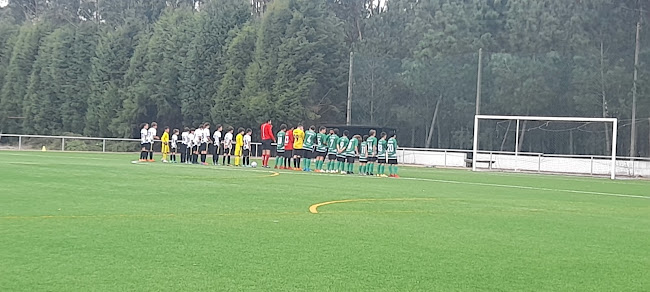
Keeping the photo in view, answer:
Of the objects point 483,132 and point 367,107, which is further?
point 367,107

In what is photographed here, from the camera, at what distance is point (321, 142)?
28766mm

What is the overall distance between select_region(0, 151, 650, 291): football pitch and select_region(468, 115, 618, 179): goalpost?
19501 mm

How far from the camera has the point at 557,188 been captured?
22.5m

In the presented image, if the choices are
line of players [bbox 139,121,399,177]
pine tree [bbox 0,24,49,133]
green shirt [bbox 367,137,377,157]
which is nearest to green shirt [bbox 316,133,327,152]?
line of players [bbox 139,121,399,177]

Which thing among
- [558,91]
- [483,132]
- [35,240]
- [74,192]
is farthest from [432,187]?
[558,91]

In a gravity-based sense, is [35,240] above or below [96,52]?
below

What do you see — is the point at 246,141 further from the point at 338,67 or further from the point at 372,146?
the point at 338,67

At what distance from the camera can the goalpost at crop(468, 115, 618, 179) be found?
35.8 metres

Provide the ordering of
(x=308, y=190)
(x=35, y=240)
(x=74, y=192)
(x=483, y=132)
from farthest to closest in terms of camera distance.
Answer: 1. (x=483, y=132)
2. (x=308, y=190)
3. (x=74, y=192)
4. (x=35, y=240)

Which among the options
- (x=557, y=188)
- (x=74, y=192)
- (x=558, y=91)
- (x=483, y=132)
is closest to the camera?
(x=74, y=192)

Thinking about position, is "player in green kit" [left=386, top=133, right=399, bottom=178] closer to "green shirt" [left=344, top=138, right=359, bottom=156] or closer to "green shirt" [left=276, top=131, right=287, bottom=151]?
"green shirt" [left=344, top=138, right=359, bottom=156]

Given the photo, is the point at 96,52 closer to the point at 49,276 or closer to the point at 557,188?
the point at 557,188

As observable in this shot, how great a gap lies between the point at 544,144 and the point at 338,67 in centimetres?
1918

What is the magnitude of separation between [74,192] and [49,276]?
28.5 feet
